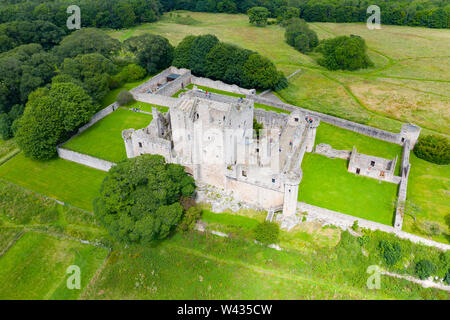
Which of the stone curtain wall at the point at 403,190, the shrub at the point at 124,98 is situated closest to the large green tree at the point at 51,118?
the shrub at the point at 124,98

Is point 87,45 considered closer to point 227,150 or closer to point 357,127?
point 227,150

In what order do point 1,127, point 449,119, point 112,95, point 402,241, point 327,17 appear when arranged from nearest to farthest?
point 402,241
point 1,127
point 449,119
point 112,95
point 327,17

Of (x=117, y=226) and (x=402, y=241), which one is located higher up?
(x=117, y=226)

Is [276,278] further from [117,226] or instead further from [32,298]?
[32,298]

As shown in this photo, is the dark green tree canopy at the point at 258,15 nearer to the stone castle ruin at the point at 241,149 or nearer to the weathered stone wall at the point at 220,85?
the weathered stone wall at the point at 220,85

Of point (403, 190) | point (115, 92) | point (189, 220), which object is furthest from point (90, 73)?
point (403, 190)

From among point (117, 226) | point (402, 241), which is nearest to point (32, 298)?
point (117, 226)

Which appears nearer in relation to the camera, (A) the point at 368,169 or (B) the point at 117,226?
(B) the point at 117,226
